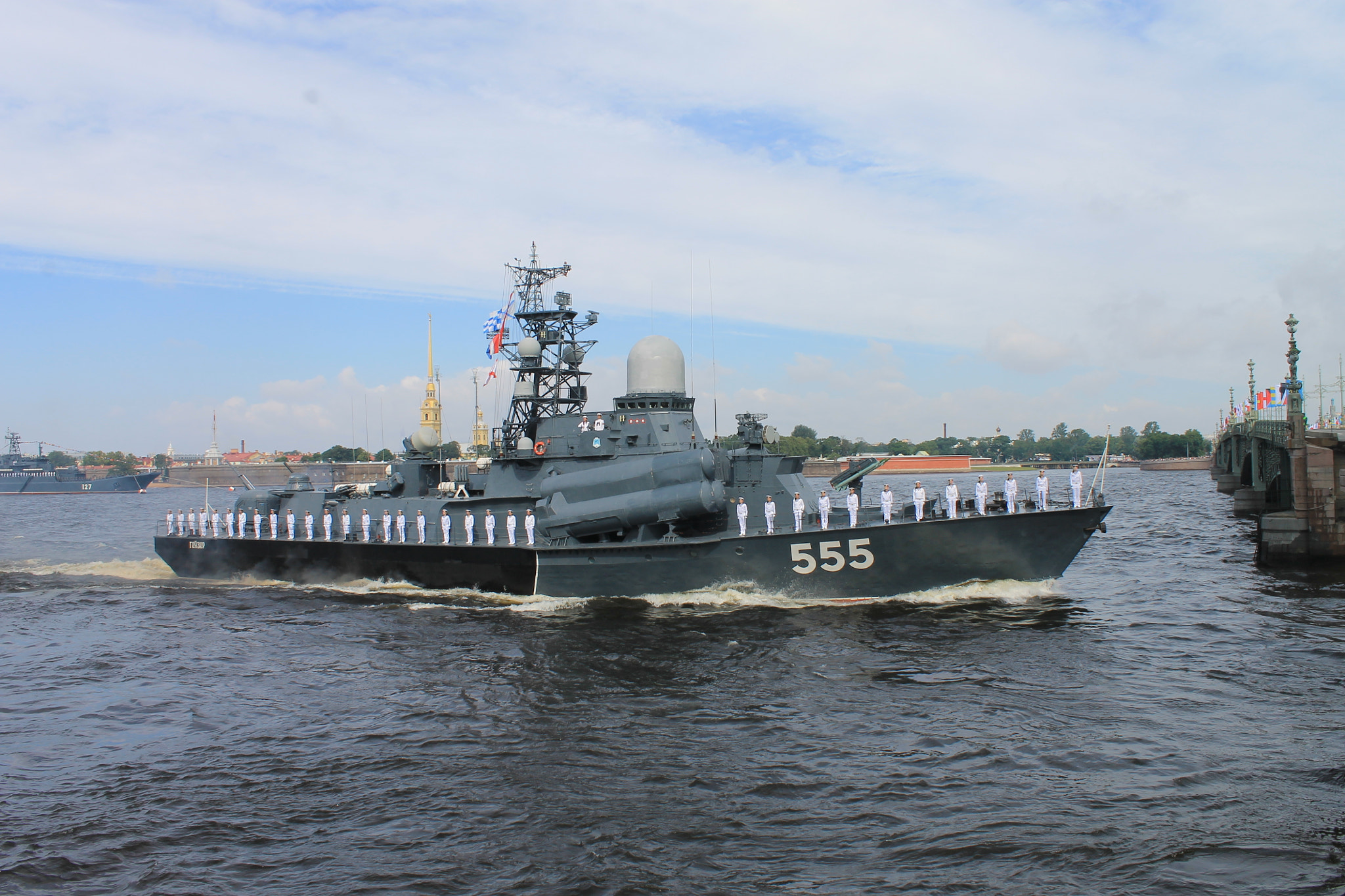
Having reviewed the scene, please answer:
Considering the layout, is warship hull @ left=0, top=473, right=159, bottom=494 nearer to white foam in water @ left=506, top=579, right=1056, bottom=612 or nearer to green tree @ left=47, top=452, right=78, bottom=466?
green tree @ left=47, top=452, right=78, bottom=466

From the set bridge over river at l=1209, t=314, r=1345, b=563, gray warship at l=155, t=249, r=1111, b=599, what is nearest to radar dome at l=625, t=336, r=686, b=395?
gray warship at l=155, t=249, r=1111, b=599

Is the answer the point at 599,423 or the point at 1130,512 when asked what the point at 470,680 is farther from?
the point at 1130,512

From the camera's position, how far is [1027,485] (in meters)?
81.4

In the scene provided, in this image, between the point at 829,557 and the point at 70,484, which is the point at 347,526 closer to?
the point at 829,557

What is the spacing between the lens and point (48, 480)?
111 meters

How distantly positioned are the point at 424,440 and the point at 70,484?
376ft

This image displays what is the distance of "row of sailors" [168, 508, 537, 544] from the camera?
2233 cm

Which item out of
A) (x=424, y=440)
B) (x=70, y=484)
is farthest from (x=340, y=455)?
(x=424, y=440)

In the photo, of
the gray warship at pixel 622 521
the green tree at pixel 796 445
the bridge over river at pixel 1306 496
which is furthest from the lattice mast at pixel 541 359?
the green tree at pixel 796 445

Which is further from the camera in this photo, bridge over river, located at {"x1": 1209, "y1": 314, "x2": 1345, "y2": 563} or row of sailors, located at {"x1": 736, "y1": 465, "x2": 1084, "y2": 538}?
bridge over river, located at {"x1": 1209, "y1": 314, "x2": 1345, "y2": 563}

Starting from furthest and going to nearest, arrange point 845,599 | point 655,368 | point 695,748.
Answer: point 655,368, point 845,599, point 695,748

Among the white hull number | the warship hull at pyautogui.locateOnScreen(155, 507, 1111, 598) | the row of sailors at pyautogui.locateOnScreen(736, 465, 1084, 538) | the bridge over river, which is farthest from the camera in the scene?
the bridge over river

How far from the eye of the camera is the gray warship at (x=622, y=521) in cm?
1870

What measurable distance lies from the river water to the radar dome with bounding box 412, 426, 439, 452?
824cm
